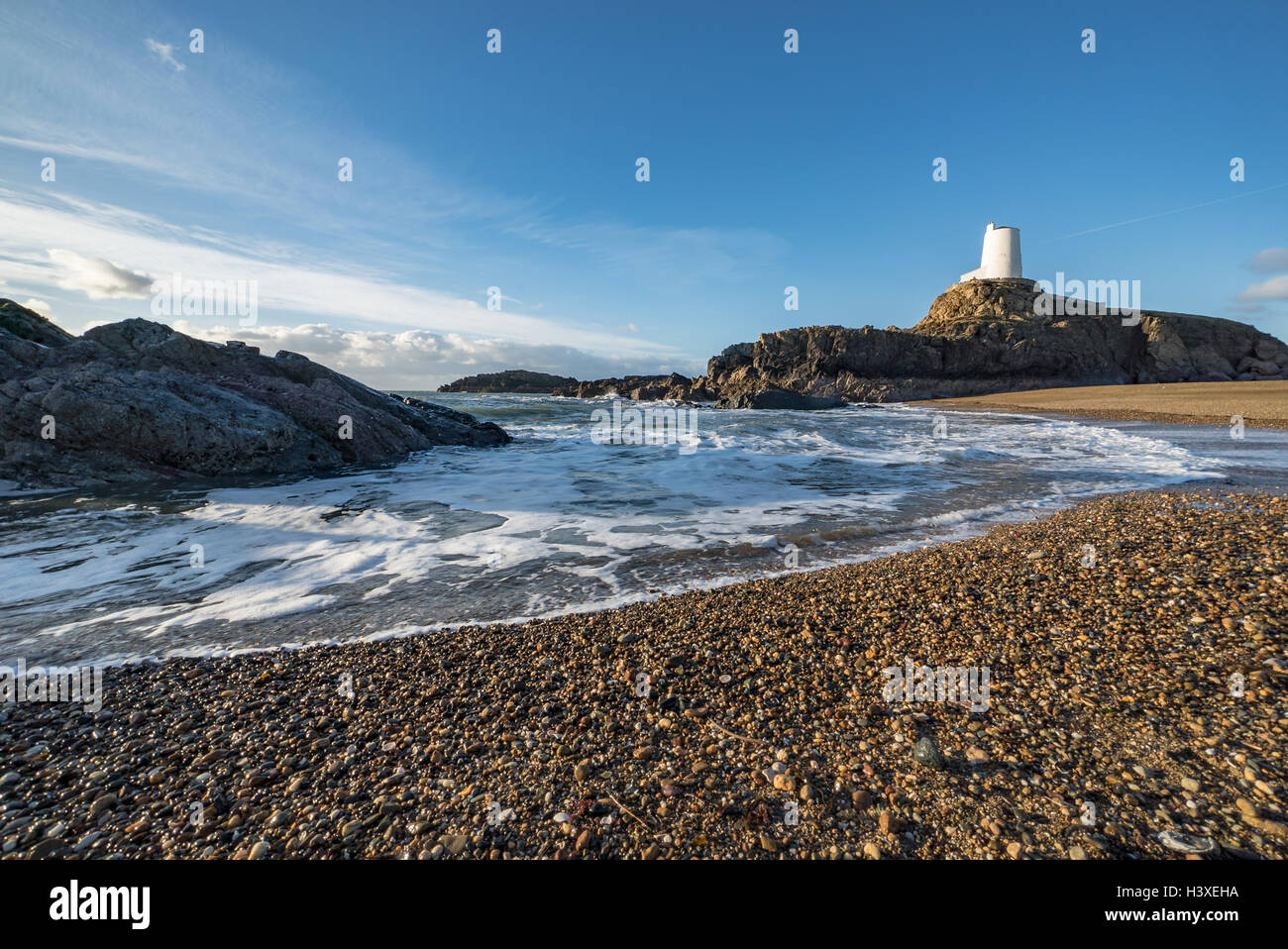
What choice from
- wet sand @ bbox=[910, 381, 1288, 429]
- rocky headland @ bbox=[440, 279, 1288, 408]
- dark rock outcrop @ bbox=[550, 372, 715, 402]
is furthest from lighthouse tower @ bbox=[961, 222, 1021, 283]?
dark rock outcrop @ bbox=[550, 372, 715, 402]

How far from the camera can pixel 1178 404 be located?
29969mm

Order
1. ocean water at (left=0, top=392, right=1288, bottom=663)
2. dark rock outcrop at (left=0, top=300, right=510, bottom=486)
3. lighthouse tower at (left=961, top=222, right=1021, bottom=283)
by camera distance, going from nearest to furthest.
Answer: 1. ocean water at (left=0, top=392, right=1288, bottom=663)
2. dark rock outcrop at (left=0, top=300, right=510, bottom=486)
3. lighthouse tower at (left=961, top=222, right=1021, bottom=283)

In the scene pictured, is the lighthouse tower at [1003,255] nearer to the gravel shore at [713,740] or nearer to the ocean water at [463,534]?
the ocean water at [463,534]

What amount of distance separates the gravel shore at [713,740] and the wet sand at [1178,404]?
26937 millimetres

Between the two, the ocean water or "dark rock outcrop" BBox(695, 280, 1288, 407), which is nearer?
the ocean water

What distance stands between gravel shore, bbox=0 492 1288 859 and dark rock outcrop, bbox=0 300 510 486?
10.3m

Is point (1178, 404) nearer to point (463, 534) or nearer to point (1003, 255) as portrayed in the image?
point (463, 534)

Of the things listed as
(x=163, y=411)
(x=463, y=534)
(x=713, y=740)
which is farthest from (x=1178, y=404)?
(x=163, y=411)

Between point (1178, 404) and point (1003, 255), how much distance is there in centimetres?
5030

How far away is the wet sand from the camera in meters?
23.0

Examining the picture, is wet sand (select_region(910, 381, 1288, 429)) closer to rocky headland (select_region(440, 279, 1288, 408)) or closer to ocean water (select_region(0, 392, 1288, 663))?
ocean water (select_region(0, 392, 1288, 663))

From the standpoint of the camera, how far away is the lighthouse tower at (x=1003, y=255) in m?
68.9
